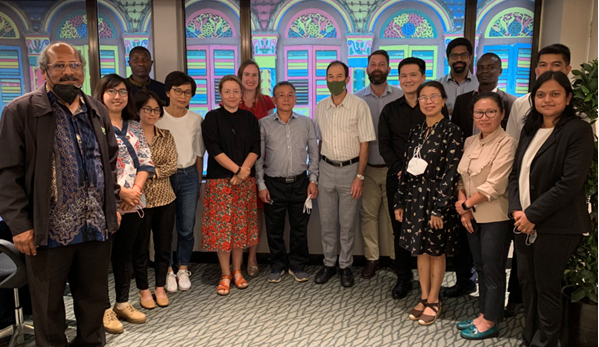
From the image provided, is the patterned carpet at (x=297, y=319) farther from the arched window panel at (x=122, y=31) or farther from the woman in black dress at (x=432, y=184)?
the arched window panel at (x=122, y=31)

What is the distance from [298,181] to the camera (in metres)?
3.51

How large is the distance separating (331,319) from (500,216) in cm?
126

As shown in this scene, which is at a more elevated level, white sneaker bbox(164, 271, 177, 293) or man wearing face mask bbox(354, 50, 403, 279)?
man wearing face mask bbox(354, 50, 403, 279)

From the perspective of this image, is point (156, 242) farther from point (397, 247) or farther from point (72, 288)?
point (397, 247)

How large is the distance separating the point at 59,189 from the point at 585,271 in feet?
8.73

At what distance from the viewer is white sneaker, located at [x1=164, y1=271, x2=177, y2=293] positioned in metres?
3.40

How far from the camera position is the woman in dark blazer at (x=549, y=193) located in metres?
2.19

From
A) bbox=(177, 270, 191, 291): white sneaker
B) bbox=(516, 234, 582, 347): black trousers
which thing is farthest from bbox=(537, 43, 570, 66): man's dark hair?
bbox=(177, 270, 191, 291): white sneaker

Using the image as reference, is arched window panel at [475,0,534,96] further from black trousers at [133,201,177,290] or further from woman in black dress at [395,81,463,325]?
black trousers at [133,201,177,290]

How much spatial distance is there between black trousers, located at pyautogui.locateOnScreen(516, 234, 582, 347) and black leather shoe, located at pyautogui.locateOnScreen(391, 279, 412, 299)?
93 centimetres

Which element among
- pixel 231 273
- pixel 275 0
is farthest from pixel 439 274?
pixel 275 0

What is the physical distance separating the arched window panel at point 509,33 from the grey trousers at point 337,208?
5.93ft

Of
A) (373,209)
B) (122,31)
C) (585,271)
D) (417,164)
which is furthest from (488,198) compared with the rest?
(122,31)

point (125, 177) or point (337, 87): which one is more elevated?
point (337, 87)
